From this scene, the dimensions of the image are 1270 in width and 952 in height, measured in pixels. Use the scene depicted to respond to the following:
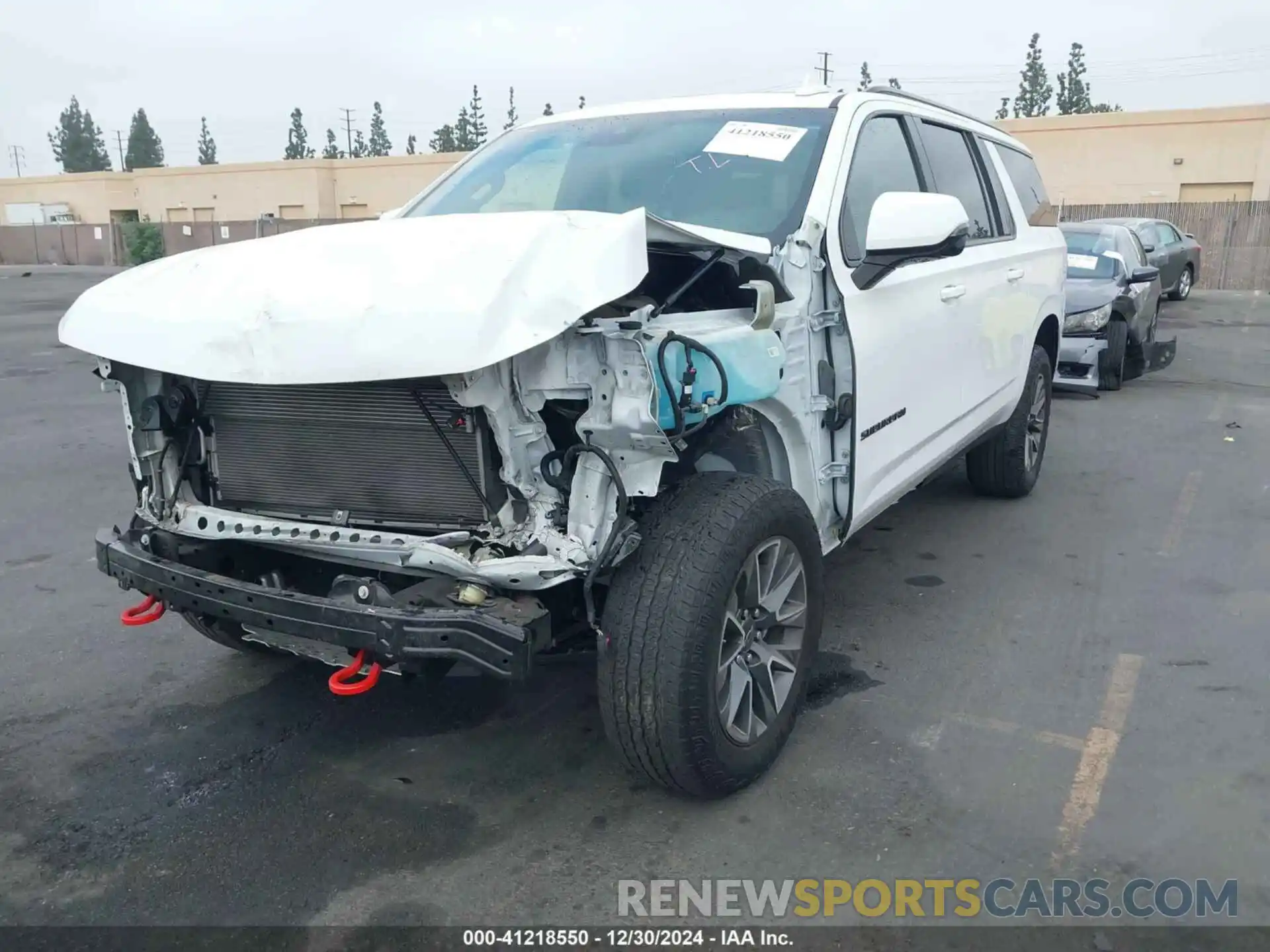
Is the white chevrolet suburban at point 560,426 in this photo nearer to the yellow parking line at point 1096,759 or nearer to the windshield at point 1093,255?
the yellow parking line at point 1096,759

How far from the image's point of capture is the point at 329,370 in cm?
253

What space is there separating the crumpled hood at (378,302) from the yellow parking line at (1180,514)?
402 centimetres

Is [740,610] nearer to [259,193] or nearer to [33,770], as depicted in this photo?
[33,770]

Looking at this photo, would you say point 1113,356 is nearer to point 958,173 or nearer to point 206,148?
point 958,173

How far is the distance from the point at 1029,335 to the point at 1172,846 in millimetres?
3378

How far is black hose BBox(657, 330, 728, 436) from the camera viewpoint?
265cm

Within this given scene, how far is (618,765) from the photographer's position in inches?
132

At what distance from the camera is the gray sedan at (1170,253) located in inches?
733

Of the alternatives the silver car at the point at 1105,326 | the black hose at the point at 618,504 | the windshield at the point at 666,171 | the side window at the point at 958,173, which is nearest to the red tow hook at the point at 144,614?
the black hose at the point at 618,504

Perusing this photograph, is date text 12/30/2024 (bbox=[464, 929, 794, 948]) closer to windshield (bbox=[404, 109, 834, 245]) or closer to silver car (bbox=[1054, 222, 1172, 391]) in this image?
windshield (bbox=[404, 109, 834, 245])

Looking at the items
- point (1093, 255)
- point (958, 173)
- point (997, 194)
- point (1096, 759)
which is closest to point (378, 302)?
point (1096, 759)

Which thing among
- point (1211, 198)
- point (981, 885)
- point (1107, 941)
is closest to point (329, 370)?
point (981, 885)

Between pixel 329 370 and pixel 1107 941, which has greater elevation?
pixel 329 370

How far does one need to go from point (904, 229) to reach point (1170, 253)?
18.9 meters
